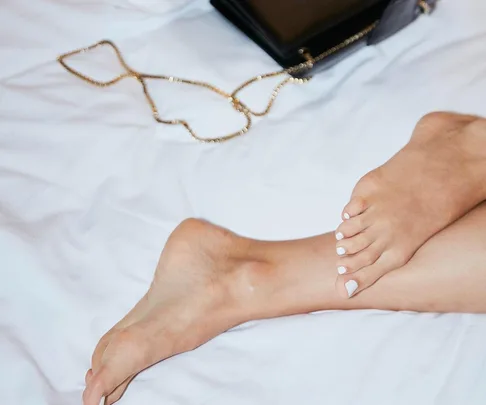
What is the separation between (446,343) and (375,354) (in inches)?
3.2

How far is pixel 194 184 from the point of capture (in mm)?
907

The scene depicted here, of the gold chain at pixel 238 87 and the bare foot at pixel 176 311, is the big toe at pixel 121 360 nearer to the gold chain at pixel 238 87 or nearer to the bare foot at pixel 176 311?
the bare foot at pixel 176 311

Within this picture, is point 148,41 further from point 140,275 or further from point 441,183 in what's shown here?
point 441,183

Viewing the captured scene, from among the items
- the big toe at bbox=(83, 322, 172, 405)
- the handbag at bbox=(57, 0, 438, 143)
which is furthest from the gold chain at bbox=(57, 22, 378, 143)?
the big toe at bbox=(83, 322, 172, 405)

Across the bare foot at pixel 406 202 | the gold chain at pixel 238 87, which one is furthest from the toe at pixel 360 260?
the gold chain at pixel 238 87

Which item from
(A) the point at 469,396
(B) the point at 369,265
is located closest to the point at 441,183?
(B) the point at 369,265

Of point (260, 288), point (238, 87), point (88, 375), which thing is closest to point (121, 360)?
point (88, 375)

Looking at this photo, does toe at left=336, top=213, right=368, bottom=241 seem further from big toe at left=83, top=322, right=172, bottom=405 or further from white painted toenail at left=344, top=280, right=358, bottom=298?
big toe at left=83, top=322, right=172, bottom=405

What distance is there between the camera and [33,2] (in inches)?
41.5

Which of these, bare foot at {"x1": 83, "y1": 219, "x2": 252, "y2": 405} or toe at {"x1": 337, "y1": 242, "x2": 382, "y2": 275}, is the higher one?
toe at {"x1": 337, "y1": 242, "x2": 382, "y2": 275}

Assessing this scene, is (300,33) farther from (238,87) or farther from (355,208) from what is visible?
(355,208)

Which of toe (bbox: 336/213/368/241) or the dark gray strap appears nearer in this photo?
toe (bbox: 336/213/368/241)

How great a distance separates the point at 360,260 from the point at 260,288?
0.39 ft

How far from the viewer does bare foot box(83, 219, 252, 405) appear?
746 mm
